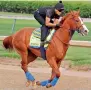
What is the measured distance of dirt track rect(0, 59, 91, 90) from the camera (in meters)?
9.40

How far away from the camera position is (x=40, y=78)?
10727mm

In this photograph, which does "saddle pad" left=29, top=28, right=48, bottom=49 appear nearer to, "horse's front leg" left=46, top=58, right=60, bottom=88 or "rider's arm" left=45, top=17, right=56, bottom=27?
"rider's arm" left=45, top=17, right=56, bottom=27

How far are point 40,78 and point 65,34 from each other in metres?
1.93

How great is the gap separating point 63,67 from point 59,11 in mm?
3295

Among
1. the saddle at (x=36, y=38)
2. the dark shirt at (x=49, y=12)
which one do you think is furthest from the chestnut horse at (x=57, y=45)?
the dark shirt at (x=49, y=12)

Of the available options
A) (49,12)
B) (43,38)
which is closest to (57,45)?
(43,38)

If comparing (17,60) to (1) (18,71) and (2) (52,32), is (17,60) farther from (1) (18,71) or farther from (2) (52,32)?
(2) (52,32)

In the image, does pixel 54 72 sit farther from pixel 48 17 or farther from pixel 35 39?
pixel 48 17

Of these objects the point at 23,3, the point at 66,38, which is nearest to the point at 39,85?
the point at 66,38

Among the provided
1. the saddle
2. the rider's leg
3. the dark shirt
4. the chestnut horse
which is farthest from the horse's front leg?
the dark shirt

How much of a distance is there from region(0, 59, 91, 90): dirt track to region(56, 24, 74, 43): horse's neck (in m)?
1.09

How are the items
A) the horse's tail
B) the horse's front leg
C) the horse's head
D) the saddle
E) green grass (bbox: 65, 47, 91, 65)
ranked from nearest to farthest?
the horse's head
the horse's front leg
the saddle
the horse's tail
green grass (bbox: 65, 47, 91, 65)

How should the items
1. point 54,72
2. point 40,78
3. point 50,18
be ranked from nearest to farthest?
point 54,72 < point 50,18 < point 40,78

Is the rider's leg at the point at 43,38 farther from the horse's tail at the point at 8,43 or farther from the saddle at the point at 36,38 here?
the horse's tail at the point at 8,43
